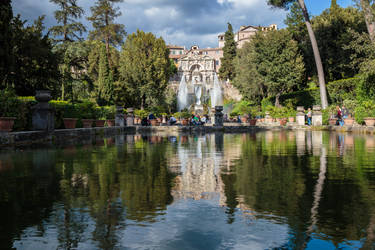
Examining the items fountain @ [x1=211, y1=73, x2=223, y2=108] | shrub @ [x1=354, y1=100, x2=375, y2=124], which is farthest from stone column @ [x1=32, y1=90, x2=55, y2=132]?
fountain @ [x1=211, y1=73, x2=223, y2=108]

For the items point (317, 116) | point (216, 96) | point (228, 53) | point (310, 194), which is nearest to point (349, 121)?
point (317, 116)

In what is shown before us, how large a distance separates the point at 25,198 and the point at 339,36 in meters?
43.7

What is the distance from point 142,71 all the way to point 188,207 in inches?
1786

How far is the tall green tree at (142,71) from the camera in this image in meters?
47.9

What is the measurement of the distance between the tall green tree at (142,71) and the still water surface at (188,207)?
134 ft

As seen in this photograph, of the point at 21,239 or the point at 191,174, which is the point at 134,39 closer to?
the point at 191,174

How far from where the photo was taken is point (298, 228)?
318cm

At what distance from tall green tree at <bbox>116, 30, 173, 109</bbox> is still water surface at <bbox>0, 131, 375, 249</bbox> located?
40820 mm

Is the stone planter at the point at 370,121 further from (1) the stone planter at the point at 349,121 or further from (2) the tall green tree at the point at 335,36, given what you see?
(2) the tall green tree at the point at 335,36

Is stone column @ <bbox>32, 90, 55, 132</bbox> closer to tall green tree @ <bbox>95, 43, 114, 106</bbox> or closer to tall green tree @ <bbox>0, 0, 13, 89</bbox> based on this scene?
tall green tree @ <bbox>0, 0, 13, 89</bbox>

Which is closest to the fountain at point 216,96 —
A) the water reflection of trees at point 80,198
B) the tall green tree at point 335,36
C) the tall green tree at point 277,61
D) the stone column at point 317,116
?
the tall green tree at point 277,61

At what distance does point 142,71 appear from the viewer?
48344 millimetres

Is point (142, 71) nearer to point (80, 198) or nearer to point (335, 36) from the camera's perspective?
point (335, 36)

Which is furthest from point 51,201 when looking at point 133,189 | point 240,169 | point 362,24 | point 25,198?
point 362,24
